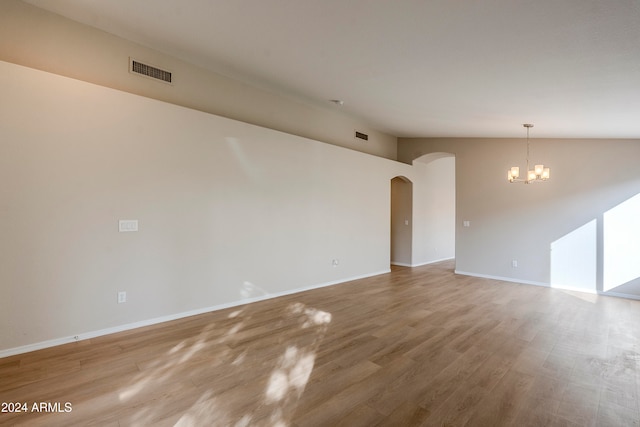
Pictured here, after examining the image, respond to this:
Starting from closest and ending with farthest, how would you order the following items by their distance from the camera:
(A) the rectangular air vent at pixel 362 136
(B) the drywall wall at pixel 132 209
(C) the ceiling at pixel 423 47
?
(C) the ceiling at pixel 423 47
(B) the drywall wall at pixel 132 209
(A) the rectangular air vent at pixel 362 136

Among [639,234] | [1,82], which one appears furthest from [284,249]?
[639,234]

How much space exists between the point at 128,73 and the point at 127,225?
178 centimetres

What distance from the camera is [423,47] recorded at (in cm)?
301

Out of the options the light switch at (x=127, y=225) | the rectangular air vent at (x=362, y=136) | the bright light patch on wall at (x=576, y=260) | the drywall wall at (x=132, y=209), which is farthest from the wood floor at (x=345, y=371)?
the rectangular air vent at (x=362, y=136)

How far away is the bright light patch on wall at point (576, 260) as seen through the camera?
5.62 m

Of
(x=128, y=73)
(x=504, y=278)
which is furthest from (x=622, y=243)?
(x=128, y=73)

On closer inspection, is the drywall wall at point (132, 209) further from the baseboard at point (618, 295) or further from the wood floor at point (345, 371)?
the baseboard at point (618, 295)

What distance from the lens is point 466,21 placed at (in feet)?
8.20

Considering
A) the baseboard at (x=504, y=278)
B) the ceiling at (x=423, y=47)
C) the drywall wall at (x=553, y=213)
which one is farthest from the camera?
the baseboard at (x=504, y=278)

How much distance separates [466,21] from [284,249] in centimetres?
380

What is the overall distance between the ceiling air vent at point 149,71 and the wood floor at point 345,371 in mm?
3022

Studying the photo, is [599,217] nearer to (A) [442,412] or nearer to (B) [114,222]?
(A) [442,412]

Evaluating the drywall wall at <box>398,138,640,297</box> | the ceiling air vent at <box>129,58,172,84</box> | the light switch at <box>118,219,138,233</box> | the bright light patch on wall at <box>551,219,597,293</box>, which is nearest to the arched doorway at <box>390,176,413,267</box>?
the drywall wall at <box>398,138,640,297</box>

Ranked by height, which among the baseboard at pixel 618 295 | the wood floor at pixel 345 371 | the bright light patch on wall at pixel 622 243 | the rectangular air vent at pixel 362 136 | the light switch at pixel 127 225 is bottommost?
the baseboard at pixel 618 295
